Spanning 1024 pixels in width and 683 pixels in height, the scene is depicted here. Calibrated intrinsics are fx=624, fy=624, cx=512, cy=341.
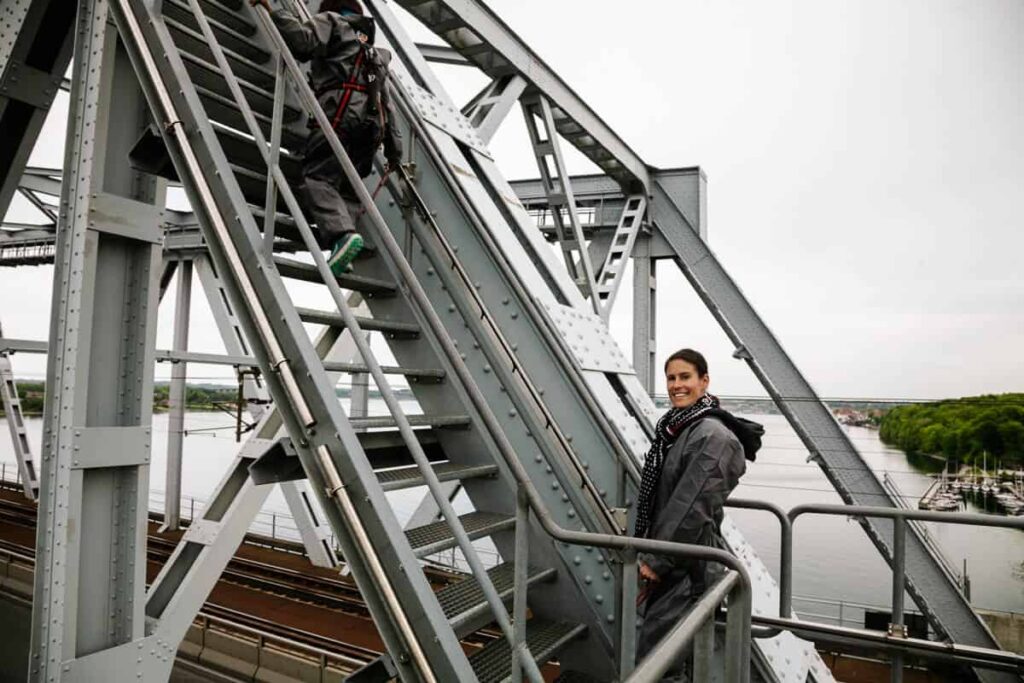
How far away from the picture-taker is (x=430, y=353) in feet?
11.8

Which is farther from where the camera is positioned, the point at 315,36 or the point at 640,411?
the point at 640,411

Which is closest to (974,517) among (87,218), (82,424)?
(82,424)

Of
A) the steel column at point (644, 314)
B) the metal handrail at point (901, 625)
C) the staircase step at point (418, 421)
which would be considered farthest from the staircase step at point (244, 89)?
the steel column at point (644, 314)

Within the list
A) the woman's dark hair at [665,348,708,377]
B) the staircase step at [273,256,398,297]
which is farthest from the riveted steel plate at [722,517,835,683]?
the staircase step at [273,256,398,297]

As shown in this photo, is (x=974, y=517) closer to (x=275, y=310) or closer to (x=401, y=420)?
(x=401, y=420)

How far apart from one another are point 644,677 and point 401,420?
4.61ft

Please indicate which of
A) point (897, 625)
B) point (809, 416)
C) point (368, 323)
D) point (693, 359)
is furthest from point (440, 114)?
point (809, 416)

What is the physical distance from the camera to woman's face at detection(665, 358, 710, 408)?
283 centimetres

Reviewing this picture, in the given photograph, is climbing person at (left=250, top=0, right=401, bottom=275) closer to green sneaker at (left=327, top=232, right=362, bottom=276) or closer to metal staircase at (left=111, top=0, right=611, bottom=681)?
green sneaker at (left=327, top=232, right=362, bottom=276)

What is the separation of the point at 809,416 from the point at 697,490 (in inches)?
194

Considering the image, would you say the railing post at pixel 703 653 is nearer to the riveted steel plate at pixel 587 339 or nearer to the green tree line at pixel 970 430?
the riveted steel plate at pixel 587 339

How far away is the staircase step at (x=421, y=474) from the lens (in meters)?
2.69

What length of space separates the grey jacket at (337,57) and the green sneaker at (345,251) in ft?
2.33

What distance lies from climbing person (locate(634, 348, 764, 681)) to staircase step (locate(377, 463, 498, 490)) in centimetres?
86
